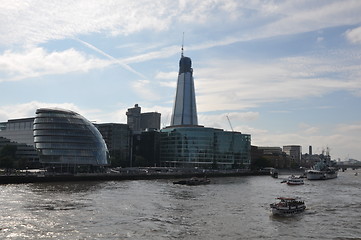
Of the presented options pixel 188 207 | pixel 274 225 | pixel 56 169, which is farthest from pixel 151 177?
pixel 274 225

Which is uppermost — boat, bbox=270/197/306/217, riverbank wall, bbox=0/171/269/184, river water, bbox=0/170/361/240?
riverbank wall, bbox=0/171/269/184

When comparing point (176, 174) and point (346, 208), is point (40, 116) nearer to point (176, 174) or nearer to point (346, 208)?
point (176, 174)

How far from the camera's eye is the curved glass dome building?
132 metres

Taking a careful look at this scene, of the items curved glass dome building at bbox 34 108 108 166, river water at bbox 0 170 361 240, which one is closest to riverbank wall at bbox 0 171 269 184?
curved glass dome building at bbox 34 108 108 166

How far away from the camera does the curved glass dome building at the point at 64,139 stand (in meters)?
132

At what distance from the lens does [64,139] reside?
436 feet

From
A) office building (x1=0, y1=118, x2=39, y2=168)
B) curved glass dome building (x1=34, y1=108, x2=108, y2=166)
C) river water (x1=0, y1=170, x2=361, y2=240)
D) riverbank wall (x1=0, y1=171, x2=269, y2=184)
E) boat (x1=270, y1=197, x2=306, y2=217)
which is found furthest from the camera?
office building (x1=0, y1=118, x2=39, y2=168)

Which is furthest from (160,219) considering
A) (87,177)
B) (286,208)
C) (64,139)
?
(64,139)

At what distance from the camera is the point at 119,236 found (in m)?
39.3

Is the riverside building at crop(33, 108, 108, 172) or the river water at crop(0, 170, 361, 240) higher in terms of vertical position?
the riverside building at crop(33, 108, 108, 172)

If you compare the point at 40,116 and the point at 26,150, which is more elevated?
the point at 40,116

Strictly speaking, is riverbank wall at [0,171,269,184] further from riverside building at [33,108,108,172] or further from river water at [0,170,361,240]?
river water at [0,170,361,240]

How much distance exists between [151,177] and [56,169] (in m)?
31.9

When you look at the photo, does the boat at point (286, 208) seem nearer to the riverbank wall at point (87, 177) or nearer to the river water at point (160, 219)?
the river water at point (160, 219)
